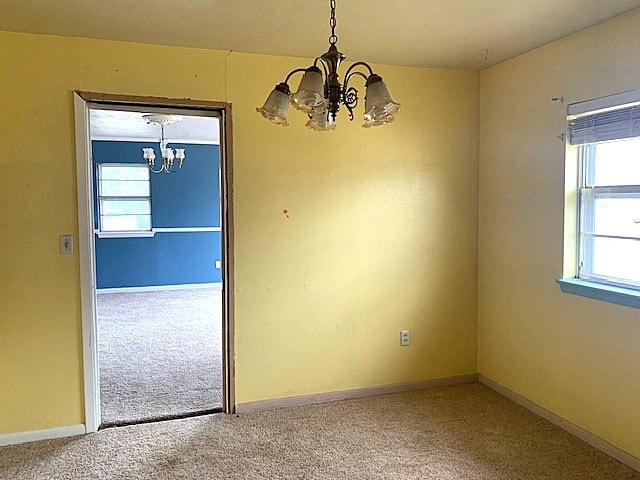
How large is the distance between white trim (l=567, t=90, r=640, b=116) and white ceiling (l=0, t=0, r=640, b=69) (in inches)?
15.2

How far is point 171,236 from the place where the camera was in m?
8.00

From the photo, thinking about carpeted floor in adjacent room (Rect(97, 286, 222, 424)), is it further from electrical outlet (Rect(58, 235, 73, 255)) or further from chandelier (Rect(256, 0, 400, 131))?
chandelier (Rect(256, 0, 400, 131))

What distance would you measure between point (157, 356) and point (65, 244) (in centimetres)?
191

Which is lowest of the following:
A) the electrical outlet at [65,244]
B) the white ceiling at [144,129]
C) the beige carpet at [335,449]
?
the beige carpet at [335,449]

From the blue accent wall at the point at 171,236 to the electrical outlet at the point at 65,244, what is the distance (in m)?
5.02

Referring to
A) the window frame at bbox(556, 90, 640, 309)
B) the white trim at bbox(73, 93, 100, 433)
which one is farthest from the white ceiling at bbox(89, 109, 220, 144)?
the window frame at bbox(556, 90, 640, 309)

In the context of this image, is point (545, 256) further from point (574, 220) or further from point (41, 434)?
point (41, 434)

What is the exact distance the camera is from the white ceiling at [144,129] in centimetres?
575

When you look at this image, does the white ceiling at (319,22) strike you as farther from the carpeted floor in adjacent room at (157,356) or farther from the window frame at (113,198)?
the window frame at (113,198)

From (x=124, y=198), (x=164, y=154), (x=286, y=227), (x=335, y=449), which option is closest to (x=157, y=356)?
(x=286, y=227)

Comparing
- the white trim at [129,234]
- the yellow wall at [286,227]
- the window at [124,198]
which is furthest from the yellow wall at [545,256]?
the window at [124,198]

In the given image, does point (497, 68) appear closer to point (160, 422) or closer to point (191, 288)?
point (160, 422)

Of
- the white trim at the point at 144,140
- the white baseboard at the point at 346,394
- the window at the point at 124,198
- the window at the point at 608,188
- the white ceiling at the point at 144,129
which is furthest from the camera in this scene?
the window at the point at 124,198

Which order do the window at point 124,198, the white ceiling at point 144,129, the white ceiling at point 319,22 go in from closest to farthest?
the white ceiling at point 319,22, the white ceiling at point 144,129, the window at point 124,198
